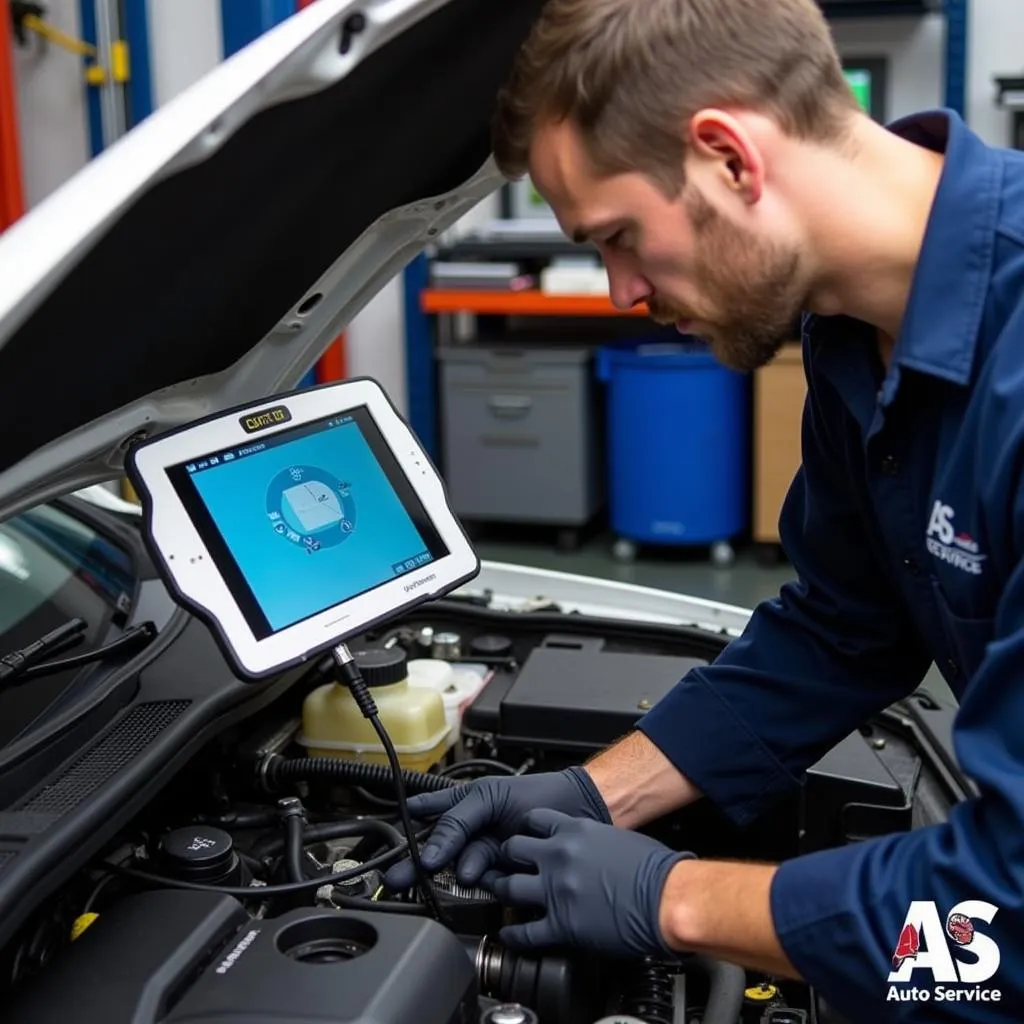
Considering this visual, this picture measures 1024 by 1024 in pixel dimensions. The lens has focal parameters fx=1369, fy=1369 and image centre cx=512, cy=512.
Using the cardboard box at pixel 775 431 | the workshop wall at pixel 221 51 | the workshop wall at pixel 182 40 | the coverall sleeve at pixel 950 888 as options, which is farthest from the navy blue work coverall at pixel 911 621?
the workshop wall at pixel 182 40

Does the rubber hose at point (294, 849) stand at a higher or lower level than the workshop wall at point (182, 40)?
lower

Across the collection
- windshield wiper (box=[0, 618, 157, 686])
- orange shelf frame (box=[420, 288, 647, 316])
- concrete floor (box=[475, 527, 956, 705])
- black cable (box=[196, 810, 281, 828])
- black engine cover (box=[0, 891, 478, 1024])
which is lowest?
concrete floor (box=[475, 527, 956, 705])

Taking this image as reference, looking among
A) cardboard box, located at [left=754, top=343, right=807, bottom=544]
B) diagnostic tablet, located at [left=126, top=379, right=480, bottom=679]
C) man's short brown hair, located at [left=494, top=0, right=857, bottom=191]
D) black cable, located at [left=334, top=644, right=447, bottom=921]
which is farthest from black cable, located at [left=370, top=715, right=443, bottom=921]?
cardboard box, located at [left=754, top=343, right=807, bottom=544]

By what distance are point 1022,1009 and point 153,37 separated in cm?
406

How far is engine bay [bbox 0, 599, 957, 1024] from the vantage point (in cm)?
89

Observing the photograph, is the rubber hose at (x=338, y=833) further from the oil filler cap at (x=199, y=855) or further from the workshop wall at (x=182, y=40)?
the workshop wall at (x=182, y=40)

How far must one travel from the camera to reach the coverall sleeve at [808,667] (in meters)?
1.25

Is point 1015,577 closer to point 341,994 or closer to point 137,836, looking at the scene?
point 341,994

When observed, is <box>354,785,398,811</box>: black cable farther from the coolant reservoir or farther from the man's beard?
the man's beard

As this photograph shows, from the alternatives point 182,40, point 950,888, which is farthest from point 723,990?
point 182,40

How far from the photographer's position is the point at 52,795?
105cm

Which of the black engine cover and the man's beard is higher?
the man's beard

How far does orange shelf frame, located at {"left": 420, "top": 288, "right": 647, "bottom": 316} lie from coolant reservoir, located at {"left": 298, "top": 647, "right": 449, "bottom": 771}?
250cm

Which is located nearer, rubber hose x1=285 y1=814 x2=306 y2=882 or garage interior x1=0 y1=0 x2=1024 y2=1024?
garage interior x1=0 y1=0 x2=1024 y2=1024
